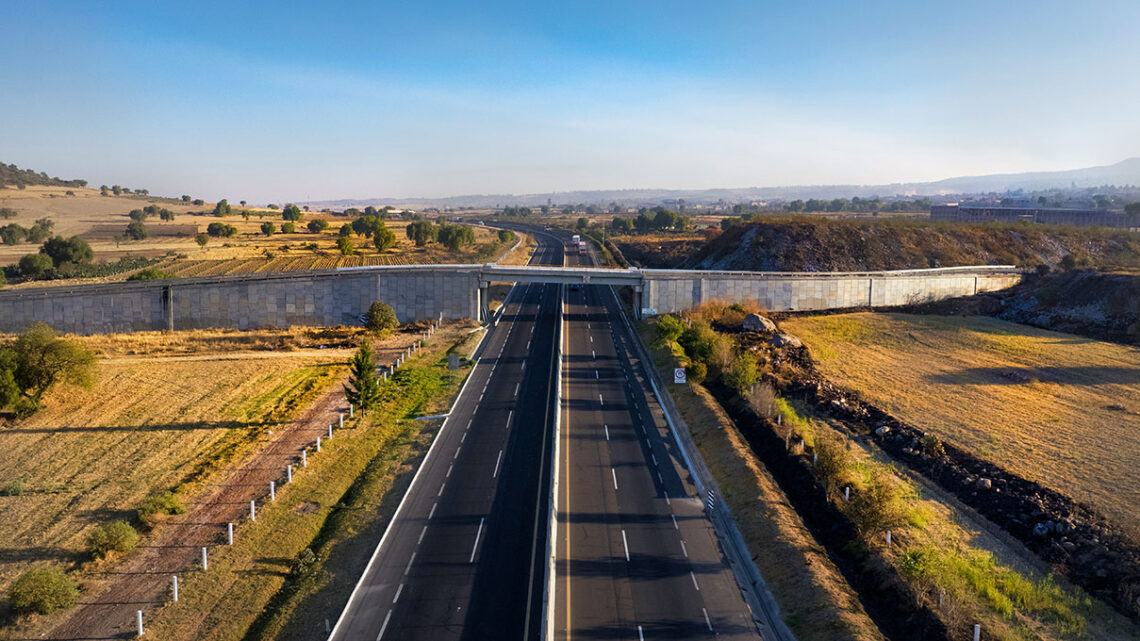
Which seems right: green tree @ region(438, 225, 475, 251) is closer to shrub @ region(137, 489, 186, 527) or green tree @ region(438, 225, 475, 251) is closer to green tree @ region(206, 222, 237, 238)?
green tree @ region(206, 222, 237, 238)

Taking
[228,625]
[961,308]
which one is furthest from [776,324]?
[228,625]

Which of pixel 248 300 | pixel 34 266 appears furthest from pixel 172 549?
pixel 34 266

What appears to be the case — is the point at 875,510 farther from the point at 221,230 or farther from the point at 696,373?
the point at 221,230

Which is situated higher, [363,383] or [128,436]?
[363,383]

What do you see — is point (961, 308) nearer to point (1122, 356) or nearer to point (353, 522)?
point (1122, 356)

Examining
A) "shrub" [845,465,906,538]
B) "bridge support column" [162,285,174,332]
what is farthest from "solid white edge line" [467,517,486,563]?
"bridge support column" [162,285,174,332]

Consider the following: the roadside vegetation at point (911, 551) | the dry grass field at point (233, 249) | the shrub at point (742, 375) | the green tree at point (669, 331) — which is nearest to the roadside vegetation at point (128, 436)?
the green tree at point (669, 331)
